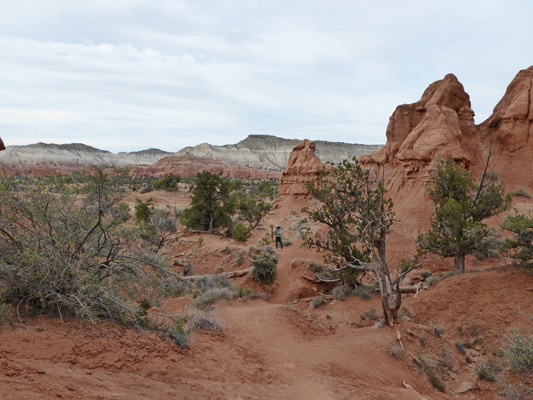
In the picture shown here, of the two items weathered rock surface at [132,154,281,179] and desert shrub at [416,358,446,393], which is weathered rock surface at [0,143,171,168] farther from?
desert shrub at [416,358,446,393]

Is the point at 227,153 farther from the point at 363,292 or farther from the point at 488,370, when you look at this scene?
the point at 488,370

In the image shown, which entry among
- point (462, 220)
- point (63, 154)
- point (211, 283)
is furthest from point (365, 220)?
point (63, 154)

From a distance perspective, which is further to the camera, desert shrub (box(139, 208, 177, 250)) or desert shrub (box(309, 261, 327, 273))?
desert shrub (box(139, 208, 177, 250))

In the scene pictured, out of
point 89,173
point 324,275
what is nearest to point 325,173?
point 324,275

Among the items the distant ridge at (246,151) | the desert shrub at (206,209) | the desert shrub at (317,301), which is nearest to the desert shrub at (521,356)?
the desert shrub at (317,301)

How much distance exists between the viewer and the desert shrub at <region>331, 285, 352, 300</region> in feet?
44.3

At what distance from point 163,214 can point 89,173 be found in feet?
42.8

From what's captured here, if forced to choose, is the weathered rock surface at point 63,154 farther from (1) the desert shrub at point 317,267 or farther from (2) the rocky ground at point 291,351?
(2) the rocky ground at point 291,351

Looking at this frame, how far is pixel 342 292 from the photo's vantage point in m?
13.6

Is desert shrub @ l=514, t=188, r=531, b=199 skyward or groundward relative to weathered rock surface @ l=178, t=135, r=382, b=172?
groundward

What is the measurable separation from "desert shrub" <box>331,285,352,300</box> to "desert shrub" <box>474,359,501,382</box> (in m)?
5.35

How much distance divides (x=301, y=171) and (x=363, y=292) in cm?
2608

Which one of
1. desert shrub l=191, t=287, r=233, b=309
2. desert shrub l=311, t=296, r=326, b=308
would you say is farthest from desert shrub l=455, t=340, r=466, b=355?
desert shrub l=191, t=287, r=233, b=309

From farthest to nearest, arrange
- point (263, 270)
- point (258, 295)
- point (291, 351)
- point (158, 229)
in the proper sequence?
point (158, 229) → point (263, 270) → point (258, 295) → point (291, 351)
